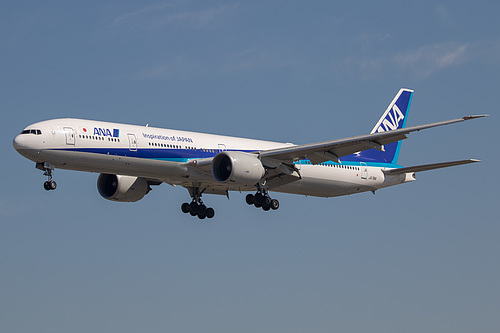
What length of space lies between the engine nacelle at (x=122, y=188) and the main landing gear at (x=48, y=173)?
901 cm

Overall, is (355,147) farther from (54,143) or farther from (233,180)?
(54,143)

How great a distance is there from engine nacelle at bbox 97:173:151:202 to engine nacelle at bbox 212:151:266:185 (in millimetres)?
7649

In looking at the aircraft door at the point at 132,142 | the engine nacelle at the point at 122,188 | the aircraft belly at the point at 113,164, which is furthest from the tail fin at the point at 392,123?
the aircraft door at the point at 132,142

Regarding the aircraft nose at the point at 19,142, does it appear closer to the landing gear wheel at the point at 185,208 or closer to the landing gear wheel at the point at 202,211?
the landing gear wheel at the point at 185,208

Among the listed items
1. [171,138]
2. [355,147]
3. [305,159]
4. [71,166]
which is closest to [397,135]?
[355,147]

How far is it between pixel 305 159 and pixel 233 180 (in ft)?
20.9

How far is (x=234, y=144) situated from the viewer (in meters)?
49.5

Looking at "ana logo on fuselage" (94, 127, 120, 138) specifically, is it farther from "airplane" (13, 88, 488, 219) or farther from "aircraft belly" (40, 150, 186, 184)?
"aircraft belly" (40, 150, 186, 184)

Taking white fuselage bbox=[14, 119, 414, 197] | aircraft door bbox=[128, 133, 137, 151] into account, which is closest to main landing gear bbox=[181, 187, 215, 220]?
white fuselage bbox=[14, 119, 414, 197]

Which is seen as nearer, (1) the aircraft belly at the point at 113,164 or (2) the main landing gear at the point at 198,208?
(1) the aircraft belly at the point at 113,164

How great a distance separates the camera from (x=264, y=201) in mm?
49625

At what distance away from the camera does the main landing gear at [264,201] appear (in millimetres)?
49594

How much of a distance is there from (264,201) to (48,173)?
13.0 m

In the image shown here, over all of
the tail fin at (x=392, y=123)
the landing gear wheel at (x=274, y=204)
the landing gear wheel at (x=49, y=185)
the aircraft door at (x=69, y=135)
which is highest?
the tail fin at (x=392, y=123)
